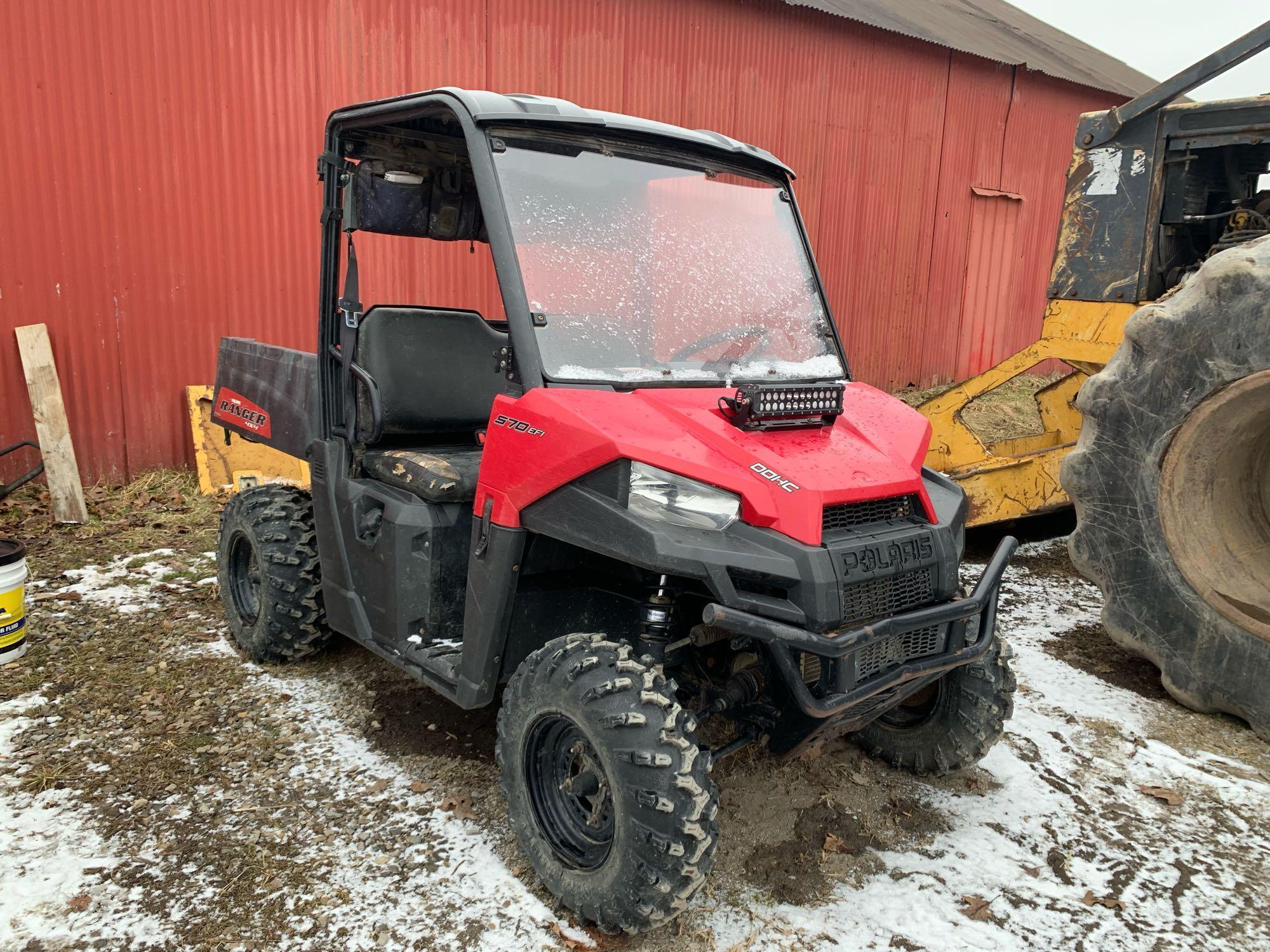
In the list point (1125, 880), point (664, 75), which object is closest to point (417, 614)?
point (1125, 880)

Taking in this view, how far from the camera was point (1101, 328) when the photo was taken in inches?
202

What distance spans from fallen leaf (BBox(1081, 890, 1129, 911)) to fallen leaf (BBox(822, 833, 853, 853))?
718 mm

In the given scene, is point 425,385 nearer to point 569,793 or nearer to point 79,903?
point 569,793

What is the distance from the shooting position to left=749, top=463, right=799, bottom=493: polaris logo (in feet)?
8.61

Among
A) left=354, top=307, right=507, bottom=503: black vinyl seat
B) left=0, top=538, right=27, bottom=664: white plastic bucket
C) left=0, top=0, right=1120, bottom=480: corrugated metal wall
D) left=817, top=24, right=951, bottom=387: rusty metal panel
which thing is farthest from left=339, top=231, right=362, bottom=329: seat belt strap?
left=817, top=24, right=951, bottom=387: rusty metal panel

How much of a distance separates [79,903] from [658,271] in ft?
8.57

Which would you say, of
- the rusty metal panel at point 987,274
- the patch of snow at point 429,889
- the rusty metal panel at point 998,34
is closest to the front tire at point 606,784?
the patch of snow at point 429,889

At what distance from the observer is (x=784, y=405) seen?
9.36ft

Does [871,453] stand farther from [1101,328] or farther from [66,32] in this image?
[66,32]

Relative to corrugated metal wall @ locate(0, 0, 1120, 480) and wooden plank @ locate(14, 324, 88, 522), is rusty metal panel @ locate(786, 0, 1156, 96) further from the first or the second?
wooden plank @ locate(14, 324, 88, 522)

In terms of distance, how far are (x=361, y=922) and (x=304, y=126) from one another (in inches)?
250

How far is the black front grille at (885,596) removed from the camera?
8.63 ft

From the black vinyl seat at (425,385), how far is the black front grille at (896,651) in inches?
67.3

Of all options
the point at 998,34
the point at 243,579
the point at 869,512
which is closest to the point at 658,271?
the point at 869,512
